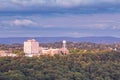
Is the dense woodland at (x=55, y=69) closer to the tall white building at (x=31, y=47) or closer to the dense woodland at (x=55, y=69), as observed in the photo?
the dense woodland at (x=55, y=69)

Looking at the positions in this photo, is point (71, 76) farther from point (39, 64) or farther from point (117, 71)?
point (117, 71)

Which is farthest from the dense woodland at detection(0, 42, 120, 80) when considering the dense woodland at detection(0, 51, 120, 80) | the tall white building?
the tall white building

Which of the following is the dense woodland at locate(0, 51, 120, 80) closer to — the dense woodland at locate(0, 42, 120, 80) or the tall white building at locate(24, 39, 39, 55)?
the dense woodland at locate(0, 42, 120, 80)

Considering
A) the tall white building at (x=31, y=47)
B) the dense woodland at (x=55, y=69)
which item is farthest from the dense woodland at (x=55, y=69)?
the tall white building at (x=31, y=47)

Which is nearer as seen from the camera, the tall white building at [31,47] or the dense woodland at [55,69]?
the dense woodland at [55,69]

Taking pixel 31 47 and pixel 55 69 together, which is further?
pixel 31 47

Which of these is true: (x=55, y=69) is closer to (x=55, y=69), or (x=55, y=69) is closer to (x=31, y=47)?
(x=55, y=69)

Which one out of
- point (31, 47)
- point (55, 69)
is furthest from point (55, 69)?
point (31, 47)

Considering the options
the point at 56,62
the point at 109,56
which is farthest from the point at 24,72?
the point at 109,56
